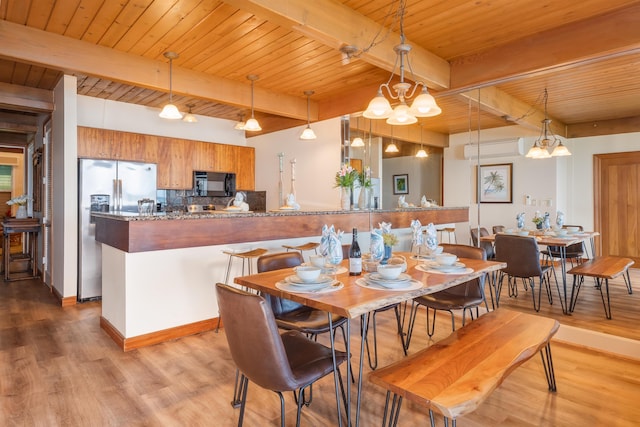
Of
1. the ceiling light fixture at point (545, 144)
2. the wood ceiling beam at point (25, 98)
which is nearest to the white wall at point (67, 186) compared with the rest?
the wood ceiling beam at point (25, 98)

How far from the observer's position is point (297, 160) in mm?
5816

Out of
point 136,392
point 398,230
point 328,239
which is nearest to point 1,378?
point 136,392

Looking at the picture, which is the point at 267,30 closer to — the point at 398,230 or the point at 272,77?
the point at 272,77

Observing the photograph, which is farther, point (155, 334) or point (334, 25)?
point (155, 334)

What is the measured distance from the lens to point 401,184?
4840 mm

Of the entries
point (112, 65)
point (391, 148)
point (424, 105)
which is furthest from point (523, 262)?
point (112, 65)

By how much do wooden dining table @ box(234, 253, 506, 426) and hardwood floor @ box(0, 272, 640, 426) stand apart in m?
0.53

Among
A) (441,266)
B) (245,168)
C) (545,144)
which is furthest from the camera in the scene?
(245,168)

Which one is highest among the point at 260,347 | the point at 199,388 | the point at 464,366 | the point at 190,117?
the point at 190,117

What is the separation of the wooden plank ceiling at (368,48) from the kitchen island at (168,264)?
1.61 m

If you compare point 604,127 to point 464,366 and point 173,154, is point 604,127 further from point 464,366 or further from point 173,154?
point 173,154

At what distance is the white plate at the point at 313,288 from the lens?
1.74 m

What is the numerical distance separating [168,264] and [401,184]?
9.99ft

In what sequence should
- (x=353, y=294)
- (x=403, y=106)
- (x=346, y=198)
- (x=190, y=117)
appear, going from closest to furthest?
(x=353, y=294)
(x=403, y=106)
(x=346, y=198)
(x=190, y=117)
